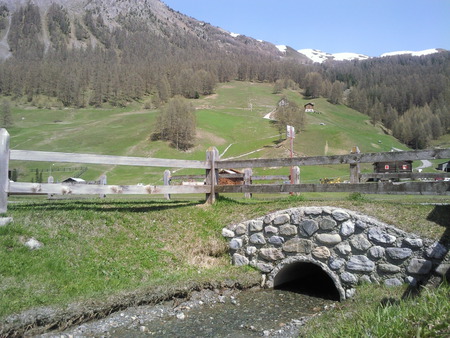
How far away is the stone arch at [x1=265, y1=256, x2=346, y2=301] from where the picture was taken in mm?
7520

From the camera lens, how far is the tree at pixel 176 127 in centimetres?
7219

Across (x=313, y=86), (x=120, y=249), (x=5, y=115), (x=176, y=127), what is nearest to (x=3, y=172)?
(x=120, y=249)

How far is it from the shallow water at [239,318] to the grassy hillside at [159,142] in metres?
36.7

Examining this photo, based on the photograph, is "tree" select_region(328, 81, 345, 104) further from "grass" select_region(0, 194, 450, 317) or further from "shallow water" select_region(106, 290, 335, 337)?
"shallow water" select_region(106, 290, 335, 337)

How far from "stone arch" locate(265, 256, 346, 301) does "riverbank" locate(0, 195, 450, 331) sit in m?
0.41

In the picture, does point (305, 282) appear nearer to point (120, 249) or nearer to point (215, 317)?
point (215, 317)

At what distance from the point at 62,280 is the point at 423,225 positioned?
6824 millimetres

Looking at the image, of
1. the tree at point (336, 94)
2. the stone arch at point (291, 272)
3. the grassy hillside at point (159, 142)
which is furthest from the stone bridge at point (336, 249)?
the tree at point (336, 94)

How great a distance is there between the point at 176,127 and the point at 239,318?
66.9 meters

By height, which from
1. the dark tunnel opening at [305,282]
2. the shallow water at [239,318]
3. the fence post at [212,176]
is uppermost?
the fence post at [212,176]

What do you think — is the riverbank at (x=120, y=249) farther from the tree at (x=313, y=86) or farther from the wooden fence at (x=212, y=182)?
the tree at (x=313, y=86)

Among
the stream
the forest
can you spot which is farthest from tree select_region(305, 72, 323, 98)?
the stream

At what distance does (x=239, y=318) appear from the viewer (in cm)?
666

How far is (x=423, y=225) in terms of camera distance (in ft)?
22.3
